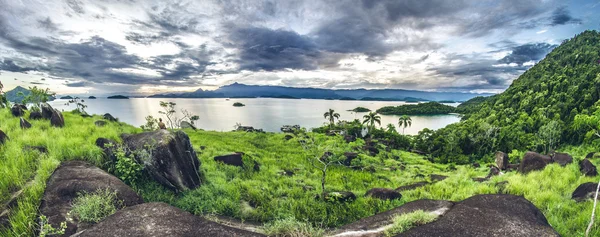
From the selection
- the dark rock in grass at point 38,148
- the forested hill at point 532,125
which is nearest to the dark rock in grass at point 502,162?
the forested hill at point 532,125

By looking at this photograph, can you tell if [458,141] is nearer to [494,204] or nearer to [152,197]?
[494,204]

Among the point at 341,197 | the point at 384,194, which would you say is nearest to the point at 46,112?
the point at 341,197

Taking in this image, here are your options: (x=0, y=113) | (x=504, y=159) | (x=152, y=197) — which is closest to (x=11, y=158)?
(x=152, y=197)

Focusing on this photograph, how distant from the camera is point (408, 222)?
6.82m

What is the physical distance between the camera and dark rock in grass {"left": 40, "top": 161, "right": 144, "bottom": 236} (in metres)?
6.76

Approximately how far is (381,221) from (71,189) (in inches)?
397

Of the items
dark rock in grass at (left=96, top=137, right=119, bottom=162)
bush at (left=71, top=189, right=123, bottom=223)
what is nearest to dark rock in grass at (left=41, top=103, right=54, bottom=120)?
dark rock in grass at (left=96, top=137, right=119, bottom=162)

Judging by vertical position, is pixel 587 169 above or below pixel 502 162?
above

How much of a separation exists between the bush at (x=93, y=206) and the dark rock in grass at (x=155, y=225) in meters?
0.98

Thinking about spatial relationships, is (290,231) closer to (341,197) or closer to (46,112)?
(341,197)

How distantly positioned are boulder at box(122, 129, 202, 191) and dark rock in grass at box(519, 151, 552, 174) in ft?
74.5

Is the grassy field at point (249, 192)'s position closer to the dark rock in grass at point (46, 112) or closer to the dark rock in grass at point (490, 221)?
the dark rock in grass at point (46, 112)

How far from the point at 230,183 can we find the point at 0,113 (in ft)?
59.8

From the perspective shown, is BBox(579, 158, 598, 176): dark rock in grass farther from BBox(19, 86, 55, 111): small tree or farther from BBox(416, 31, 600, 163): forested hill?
BBox(19, 86, 55, 111): small tree
